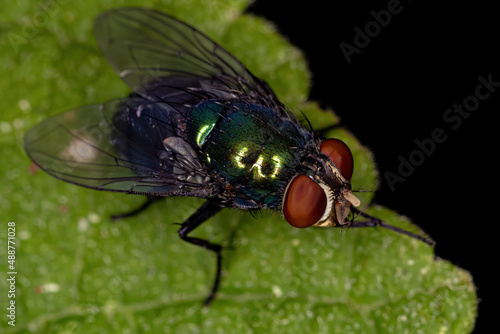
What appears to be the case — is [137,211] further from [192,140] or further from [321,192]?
[321,192]

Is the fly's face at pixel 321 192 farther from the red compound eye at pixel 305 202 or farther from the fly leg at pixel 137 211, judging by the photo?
the fly leg at pixel 137 211

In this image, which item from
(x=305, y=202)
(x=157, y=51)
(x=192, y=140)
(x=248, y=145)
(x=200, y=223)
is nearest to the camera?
(x=305, y=202)

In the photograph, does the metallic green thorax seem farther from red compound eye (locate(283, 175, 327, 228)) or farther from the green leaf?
the green leaf

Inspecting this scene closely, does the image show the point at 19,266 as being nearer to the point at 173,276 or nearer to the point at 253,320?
the point at 173,276

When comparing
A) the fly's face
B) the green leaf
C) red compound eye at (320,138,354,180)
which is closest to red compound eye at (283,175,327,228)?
the fly's face

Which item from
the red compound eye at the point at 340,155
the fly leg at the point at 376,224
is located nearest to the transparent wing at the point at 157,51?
the red compound eye at the point at 340,155

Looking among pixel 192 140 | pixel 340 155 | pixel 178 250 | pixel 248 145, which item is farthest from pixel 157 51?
pixel 340 155

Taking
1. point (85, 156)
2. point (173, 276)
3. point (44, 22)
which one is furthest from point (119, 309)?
point (44, 22)
